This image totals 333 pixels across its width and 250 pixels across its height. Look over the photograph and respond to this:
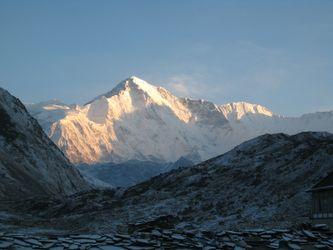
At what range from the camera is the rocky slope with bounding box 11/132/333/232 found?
188ft

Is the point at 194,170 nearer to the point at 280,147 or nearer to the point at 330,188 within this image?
the point at 280,147

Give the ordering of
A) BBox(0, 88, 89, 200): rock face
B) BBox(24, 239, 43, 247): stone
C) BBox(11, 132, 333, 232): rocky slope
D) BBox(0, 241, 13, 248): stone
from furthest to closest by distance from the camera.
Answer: BBox(0, 88, 89, 200): rock face → BBox(11, 132, 333, 232): rocky slope → BBox(24, 239, 43, 247): stone → BBox(0, 241, 13, 248): stone

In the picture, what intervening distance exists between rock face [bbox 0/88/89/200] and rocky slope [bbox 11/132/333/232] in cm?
2916

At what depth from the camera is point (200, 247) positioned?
74.7 ft

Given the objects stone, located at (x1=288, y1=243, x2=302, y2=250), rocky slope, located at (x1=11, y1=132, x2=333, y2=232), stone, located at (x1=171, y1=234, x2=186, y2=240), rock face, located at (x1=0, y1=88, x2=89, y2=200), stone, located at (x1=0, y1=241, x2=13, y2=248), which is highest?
rock face, located at (x1=0, y1=88, x2=89, y2=200)

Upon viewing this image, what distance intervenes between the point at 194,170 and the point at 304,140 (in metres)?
14.9

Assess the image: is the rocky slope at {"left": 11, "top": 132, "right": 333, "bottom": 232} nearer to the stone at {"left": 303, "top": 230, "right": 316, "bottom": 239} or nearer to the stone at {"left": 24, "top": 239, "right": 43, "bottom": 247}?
the stone at {"left": 303, "top": 230, "right": 316, "bottom": 239}

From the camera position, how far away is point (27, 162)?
127 meters

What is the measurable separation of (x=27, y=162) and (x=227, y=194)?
69000mm

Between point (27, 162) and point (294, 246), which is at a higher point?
point (27, 162)

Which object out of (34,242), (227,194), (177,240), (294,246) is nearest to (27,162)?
(227,194)

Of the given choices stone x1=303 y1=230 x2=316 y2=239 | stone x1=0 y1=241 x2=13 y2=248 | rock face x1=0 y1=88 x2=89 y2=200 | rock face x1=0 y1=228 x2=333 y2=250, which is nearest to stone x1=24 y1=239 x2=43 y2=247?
rock face x1=0 y1=228 x2=333 y2=250

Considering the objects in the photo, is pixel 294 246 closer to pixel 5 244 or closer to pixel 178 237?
pixel 178 237

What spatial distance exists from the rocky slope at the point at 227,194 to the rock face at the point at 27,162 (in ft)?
95.7
